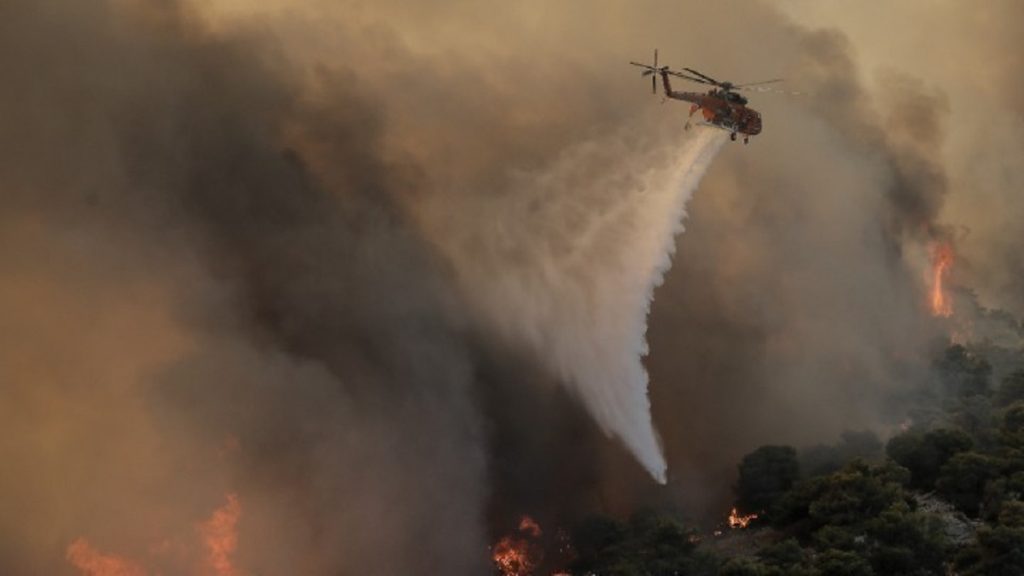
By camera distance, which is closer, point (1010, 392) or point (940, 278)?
point (1010, 392)

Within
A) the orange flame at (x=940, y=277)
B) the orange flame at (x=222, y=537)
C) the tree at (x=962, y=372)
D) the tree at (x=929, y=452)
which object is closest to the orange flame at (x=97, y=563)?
the orange flame at (x=222, y=537)

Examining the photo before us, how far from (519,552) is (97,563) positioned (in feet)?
66.8

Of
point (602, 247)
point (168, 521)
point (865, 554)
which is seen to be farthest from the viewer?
point (602, 247)

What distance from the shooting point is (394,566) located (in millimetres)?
48500

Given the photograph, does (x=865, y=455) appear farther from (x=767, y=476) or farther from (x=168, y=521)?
(x=168, y=521)

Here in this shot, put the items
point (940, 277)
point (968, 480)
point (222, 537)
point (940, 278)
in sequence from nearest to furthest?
point (222, 537) → point (968, 480) → point (940, 278) → point (940, 277)

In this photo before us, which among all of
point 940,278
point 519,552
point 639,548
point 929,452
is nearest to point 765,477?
point 929,452

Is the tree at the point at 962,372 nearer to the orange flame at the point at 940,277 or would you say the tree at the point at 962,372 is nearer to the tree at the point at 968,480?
the orange flame at the point at 940,277

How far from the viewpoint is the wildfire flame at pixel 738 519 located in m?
53.9

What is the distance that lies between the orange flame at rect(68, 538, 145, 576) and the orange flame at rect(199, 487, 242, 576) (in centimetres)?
290

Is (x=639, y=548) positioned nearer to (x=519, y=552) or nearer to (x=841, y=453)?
(x=519, y=552)

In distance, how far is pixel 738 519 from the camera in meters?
54.8

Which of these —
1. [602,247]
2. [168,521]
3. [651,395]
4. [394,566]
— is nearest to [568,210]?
[602,247]

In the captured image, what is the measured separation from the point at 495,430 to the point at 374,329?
879 cm
